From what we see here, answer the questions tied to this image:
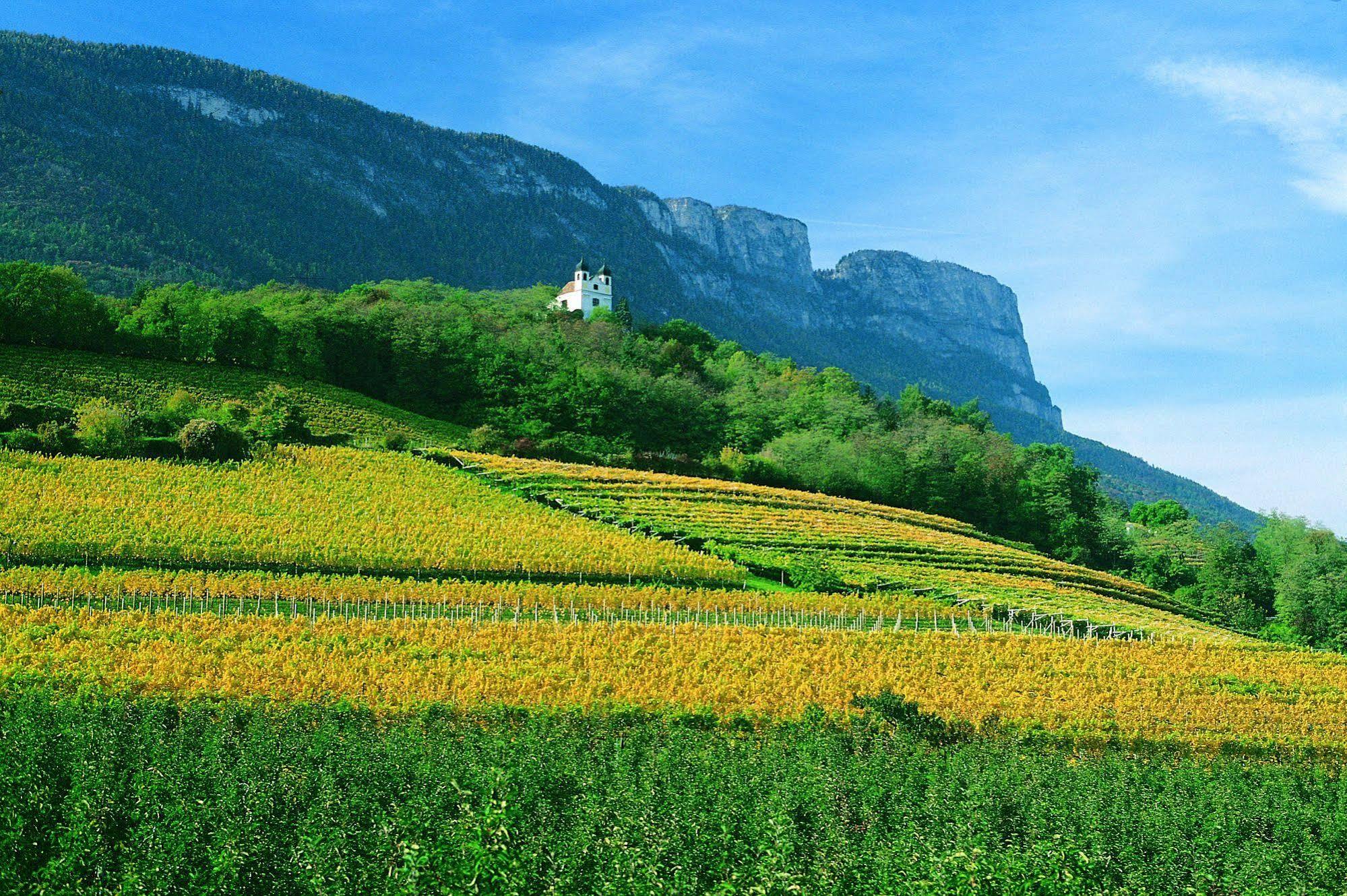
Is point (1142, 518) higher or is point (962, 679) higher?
point (1142, 518)

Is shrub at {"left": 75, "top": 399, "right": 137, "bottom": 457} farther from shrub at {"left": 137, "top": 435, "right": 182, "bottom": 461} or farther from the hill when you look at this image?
the hill

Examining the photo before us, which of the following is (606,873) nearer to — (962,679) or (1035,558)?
(962,679)

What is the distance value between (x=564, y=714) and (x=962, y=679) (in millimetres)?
12187

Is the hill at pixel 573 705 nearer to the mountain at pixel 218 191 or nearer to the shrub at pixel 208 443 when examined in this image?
the shrub at pixel 208 443

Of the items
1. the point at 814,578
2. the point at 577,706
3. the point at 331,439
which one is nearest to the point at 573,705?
the point at 577,706

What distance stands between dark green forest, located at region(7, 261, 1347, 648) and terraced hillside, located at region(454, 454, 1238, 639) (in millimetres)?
8889

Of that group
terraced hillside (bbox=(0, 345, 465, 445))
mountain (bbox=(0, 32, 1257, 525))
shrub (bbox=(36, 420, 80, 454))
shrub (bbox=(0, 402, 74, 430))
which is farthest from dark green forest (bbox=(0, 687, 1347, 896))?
mountain (bbox=(0, 32, 1257, 525))

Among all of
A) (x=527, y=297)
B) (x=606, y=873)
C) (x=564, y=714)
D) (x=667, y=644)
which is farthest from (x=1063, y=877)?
(x=527, y=297)

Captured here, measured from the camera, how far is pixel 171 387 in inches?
2334

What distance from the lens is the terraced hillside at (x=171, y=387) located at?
5484 cm

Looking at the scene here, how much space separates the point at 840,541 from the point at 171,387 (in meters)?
37.1

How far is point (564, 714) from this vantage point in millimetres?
21391

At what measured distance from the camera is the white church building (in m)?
138

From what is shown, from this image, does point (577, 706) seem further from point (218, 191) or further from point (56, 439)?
point (218, 191)
